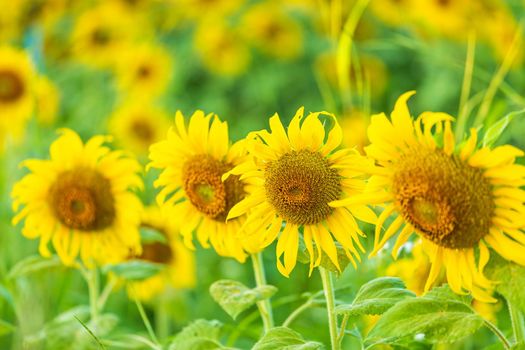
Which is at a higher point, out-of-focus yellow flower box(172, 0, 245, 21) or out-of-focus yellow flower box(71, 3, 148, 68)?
out-of-focus yellow flower box(172, 0, 245, 21)

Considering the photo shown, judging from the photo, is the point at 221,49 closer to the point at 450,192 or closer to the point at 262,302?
the point at 262,302

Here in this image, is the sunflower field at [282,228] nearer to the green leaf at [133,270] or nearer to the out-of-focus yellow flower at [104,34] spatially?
the green leaf at [133,270]

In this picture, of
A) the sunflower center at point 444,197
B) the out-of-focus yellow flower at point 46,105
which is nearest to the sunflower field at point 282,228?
the sunflower center at point 444,197

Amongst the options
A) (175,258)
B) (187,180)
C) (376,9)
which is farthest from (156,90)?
(187,180)

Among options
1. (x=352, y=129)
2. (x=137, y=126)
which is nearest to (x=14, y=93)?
(x=137, y=126)

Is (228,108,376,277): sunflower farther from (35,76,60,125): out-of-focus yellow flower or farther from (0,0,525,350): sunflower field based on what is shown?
(35,76,60,125): out-of-focus yellow flower

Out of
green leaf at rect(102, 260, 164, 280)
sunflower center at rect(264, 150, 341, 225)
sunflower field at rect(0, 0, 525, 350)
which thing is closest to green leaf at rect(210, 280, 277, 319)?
sunflower field at rect(0, 0, 525, 350)
